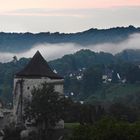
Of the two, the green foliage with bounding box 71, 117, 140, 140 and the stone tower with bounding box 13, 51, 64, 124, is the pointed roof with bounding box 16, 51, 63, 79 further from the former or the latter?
the green foliage with bounding box 71, 117, 140, 140

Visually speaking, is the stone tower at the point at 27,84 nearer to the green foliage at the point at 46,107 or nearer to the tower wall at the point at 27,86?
the tower wall at the point at 27,86

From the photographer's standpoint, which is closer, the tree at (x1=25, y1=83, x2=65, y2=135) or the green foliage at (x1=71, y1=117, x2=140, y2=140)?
the green foliage at (x1=71, y1=117, x2=140, y2=140)

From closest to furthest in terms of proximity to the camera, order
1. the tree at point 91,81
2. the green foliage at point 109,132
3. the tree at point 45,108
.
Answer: the green foliage at point 109,132, the tree at point 45,108, the tree at point 91,81

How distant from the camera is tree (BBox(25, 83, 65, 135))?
238ft

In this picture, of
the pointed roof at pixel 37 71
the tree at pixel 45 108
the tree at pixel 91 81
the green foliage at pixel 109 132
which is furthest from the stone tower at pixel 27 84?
the tree at pixel 91 81

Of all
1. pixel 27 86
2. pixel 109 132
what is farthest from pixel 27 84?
pixel 109 132

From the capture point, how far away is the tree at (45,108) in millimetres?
72438

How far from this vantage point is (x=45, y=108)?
237 feet

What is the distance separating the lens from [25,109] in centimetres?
7394

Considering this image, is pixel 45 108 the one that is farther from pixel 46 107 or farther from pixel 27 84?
pixel 27 84

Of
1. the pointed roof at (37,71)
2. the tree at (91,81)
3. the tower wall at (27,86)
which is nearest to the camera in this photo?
the tower wall at (27,86)

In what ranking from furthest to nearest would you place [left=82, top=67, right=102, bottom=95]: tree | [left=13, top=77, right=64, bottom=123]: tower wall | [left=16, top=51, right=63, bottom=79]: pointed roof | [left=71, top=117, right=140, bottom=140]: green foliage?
[left=82, top=67, right=102, bottom=95]: tree, [left=16, top=51, right=63, bottom=79]: pointed roof, [left=13, top=77, right=64, bottom=123]: tower wall, [left=71, top=117, right=140, bottom=140]: green foliage

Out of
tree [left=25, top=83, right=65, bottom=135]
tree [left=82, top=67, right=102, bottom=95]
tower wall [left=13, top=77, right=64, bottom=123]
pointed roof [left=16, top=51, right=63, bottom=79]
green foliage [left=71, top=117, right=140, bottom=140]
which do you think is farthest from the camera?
tree [left=82, top=67, right=102, bottom=95]

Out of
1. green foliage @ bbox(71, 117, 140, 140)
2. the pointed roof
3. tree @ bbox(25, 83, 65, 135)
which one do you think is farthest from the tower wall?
green foliage @ bbox(71, 117, 140, 140)
